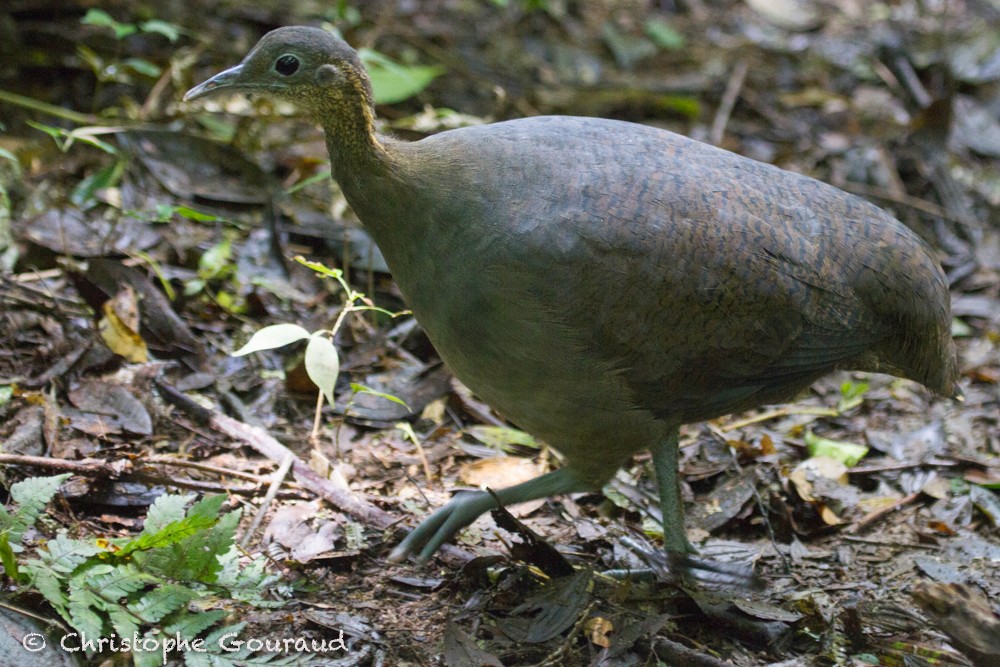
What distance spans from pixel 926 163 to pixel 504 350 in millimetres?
5457

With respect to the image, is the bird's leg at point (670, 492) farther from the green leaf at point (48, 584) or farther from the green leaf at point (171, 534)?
the green leaf at point (48, 584)

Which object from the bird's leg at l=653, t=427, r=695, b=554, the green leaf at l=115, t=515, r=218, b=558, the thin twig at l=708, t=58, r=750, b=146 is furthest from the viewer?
the thin twig at l=708, t=58, r=750, b=146

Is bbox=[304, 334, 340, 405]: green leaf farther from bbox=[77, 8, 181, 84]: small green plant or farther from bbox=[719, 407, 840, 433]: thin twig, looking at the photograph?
bbox=[719, 407, 840, 433]: thin twig

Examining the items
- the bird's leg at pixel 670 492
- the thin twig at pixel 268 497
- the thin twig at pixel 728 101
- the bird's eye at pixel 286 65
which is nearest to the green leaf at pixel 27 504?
the thin twig at pixel 268 497

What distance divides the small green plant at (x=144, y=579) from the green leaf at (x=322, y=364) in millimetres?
777

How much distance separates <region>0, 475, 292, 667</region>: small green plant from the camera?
10.9 ft

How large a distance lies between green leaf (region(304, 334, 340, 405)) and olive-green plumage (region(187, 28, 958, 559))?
461mm

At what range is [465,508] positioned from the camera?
4.38 meters

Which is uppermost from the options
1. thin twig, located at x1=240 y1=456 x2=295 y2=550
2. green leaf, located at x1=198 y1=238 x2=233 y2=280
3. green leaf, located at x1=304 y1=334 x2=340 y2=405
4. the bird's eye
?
the bird's eye

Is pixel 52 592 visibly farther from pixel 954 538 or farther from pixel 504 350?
pixel 954 538

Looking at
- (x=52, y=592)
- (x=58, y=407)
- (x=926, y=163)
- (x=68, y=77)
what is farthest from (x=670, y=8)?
(x=52, y=592)

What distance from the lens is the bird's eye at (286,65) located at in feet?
13.1

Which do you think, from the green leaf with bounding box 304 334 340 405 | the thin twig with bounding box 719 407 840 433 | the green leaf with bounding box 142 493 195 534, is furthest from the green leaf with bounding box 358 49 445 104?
the green leaf with bounding box 142 493 195 534

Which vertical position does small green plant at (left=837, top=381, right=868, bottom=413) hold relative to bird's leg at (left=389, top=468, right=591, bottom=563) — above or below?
below
